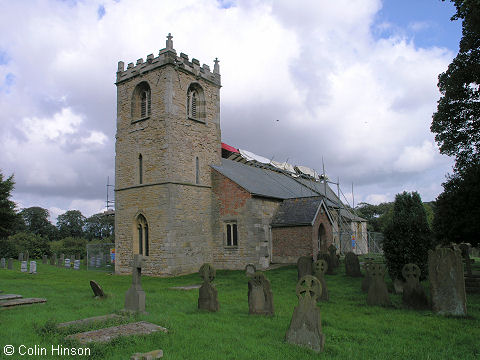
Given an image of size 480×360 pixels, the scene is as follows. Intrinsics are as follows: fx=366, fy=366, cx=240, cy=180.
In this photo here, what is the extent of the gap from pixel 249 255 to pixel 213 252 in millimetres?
2540

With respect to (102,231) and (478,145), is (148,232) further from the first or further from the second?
(102,231)

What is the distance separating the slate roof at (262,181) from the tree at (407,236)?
9579 mm

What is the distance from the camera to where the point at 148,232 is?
68.2 ft

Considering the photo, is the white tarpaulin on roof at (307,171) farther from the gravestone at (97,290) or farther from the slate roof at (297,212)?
the gravestone at (97,290)

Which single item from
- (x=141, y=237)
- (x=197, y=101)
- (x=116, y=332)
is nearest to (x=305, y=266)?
(x=116, y=332)

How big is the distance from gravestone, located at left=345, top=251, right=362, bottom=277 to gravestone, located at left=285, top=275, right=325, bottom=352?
10.6 meters

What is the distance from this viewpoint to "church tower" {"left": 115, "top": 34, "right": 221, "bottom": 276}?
800 inches

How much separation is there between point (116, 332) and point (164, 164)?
46.2ft

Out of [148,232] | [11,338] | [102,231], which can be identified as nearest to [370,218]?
[102,231]

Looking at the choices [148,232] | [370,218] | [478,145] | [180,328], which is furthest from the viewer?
[370,218]

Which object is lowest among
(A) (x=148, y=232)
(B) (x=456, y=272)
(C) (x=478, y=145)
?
(B) (x=456, y=272)

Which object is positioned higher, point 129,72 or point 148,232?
point 129,72

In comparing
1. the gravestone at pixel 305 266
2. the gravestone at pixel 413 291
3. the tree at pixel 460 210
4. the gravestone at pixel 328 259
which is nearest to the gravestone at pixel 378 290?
the gravestone at pixel 413 291

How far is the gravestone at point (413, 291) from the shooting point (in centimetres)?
989
